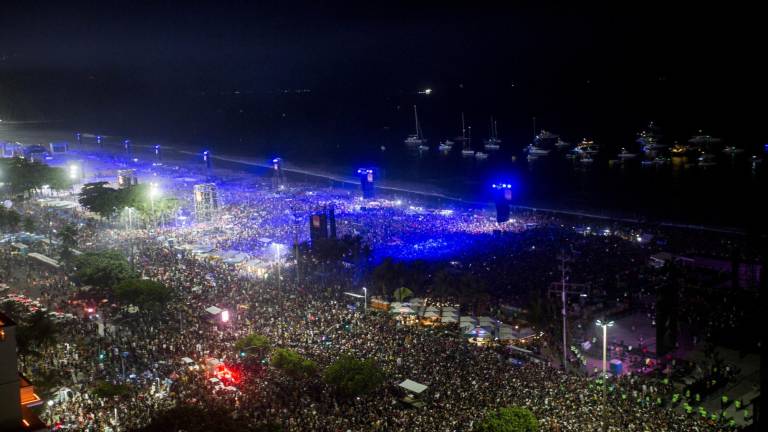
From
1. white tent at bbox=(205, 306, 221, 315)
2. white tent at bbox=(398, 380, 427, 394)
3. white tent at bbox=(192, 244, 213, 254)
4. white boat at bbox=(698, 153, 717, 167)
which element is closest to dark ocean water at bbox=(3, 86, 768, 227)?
white boat at bbox=(698, 153, 717, 167)

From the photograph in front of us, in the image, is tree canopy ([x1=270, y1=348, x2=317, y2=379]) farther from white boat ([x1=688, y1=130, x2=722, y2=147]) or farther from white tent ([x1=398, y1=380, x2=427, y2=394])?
white boat ([x1=688, y1=130, x2=722, y2=147])

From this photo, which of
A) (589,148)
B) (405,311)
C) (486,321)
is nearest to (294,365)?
(405,311)

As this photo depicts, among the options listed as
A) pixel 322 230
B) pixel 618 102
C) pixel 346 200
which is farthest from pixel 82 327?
pixel 618 102

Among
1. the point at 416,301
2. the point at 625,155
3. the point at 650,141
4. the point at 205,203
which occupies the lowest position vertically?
the point at 416,301

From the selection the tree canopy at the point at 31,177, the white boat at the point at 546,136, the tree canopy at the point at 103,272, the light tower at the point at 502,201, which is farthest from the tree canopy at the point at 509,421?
the white boat at the point at 546,136

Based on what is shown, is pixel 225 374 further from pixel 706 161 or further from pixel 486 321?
pixel 706 161

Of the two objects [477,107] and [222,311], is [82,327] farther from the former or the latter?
[477,107]

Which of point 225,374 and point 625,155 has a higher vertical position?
point 625,155

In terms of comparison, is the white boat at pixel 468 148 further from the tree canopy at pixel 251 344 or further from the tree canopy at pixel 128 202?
the tree canopy at pixel 251 344
